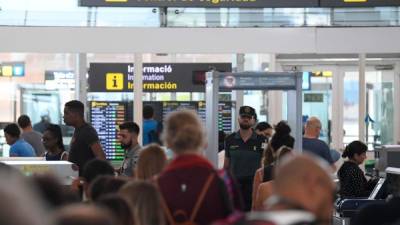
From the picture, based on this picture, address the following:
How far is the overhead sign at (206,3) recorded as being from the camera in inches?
456

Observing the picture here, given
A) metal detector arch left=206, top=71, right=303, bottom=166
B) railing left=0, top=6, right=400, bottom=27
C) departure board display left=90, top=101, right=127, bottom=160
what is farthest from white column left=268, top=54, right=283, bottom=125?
metal detector arch left=206, top=71, right=303, bottom=166

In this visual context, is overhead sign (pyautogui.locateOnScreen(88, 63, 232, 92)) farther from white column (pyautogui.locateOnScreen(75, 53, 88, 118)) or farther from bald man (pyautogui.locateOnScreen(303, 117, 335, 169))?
bald man (pyautogui.locateOnScreen(303, 117, 335, 169))

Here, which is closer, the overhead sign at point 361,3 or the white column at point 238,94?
the overhead sign at point 361,3

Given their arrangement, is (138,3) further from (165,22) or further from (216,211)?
(216,211)

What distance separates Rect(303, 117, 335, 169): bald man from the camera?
9.30 metres

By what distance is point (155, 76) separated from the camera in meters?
14.1

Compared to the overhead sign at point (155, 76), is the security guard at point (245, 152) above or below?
below

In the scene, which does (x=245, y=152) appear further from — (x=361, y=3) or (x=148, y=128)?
(x=148, y=128)

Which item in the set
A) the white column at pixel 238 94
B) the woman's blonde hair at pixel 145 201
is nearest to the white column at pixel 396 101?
the white column at pixel 238 94

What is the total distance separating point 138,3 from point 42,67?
3.06 m

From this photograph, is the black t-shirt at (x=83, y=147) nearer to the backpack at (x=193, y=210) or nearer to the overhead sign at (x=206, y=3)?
the overhead sign at (x=206, y=3)

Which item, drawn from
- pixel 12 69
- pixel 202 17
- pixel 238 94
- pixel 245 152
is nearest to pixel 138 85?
pixel 202 17

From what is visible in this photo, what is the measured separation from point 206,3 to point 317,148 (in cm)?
312

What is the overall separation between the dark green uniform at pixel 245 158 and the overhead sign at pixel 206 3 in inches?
101
